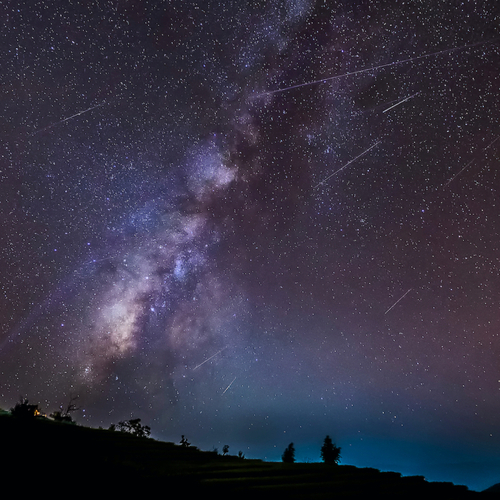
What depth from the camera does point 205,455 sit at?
8438 mm

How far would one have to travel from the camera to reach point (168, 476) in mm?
5609

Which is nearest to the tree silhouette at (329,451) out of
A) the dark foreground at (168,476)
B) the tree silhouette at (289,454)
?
the tree silhouette at (289,454)

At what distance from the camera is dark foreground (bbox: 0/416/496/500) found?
4781mm

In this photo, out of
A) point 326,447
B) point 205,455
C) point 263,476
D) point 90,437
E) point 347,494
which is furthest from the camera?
point 326,447

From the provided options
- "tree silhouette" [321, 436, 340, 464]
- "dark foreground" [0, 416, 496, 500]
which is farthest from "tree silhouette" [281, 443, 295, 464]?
"dark foreground" [0, 416, 496, 500]

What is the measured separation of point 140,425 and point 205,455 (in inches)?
1532

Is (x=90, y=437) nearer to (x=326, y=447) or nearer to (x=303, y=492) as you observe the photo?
(x=303, y=492)

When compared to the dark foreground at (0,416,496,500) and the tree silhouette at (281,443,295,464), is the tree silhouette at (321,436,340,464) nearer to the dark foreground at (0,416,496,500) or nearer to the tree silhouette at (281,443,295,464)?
the tree silhouette at (281,443,295,464)

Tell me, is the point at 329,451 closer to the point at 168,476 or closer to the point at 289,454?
the point at 289,454

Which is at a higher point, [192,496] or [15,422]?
[15,422]

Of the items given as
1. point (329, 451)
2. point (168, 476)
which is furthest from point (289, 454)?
point (168, 476)

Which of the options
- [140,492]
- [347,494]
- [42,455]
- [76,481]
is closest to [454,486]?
[347,494]

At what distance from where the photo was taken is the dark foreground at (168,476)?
4781 millimetres

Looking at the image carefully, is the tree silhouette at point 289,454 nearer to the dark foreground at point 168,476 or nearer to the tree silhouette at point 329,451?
the tree silhouette at point 329,451
